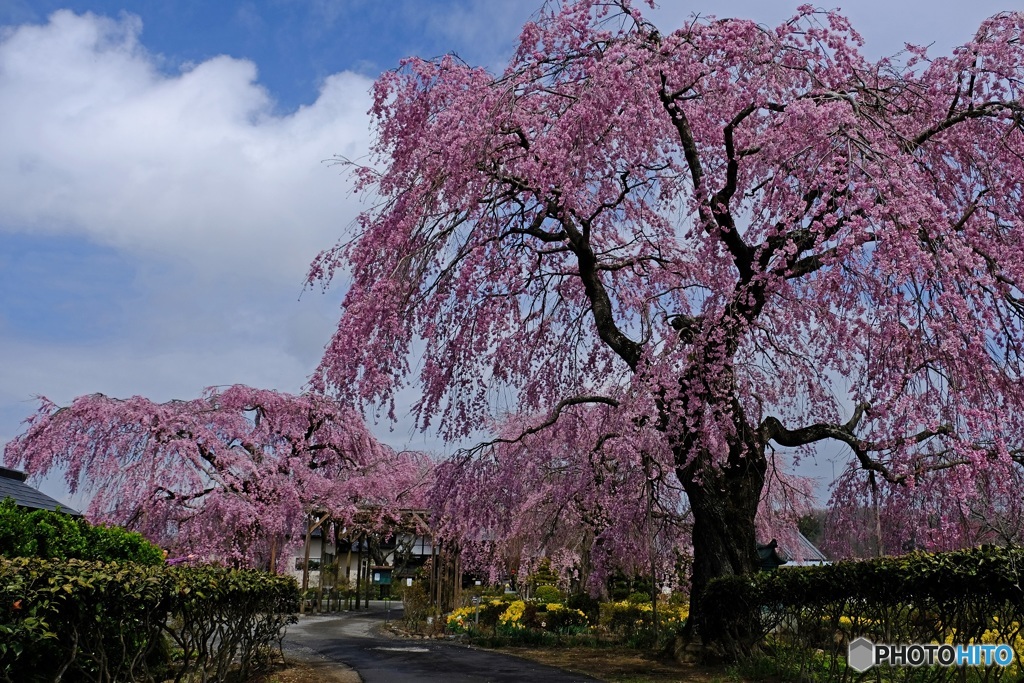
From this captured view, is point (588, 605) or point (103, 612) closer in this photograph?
point (103, 612)

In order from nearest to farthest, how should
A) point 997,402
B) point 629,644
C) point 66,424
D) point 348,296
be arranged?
point 997,402
point 348,296
point 629,644
point 66,424

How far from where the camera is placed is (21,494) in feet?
45.1

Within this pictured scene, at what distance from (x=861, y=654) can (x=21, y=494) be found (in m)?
12.6

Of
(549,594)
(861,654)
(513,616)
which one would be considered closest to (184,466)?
(513,616)

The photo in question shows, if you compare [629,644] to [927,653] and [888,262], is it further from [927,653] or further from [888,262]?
[888,262]

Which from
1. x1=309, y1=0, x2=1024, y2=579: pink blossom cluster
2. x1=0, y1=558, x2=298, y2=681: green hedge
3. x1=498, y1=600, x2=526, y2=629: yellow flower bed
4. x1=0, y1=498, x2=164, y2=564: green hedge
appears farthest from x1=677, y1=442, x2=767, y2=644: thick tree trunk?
x1=0, y1=498, x2=164, y2=564: green hedge

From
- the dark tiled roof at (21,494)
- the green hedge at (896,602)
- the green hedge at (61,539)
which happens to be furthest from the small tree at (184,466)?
the green hedge at (896,602)

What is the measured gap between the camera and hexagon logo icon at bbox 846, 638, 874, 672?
8711 millimetres

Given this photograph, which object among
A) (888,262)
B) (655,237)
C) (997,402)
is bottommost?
(997,402)

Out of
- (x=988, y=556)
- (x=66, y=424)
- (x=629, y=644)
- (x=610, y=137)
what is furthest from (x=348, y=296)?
(x=66, y=424)

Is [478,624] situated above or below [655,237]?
below

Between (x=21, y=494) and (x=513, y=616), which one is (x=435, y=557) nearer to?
(x=513, y=616)

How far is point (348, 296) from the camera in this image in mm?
11578

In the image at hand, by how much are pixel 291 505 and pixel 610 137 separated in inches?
499
